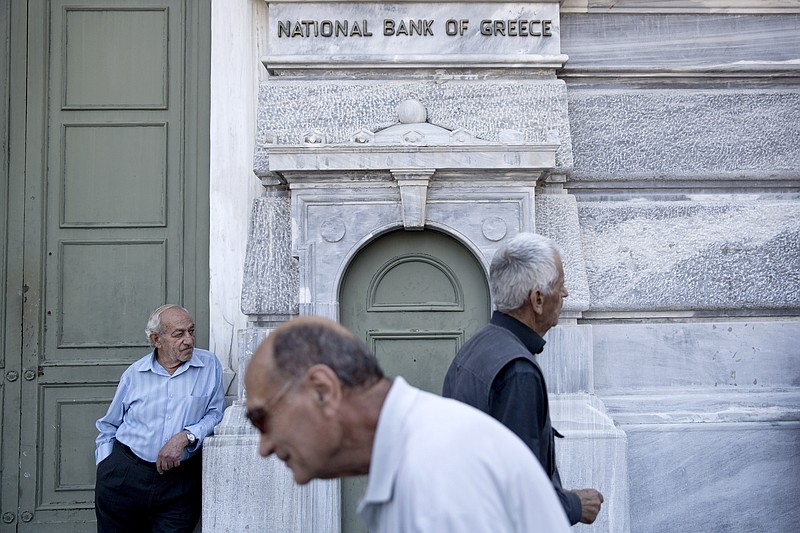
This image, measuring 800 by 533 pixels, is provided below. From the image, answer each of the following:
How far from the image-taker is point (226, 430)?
451cm

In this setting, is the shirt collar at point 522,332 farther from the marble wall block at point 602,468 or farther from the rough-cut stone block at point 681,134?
the rough-cut stone block at point 681,134

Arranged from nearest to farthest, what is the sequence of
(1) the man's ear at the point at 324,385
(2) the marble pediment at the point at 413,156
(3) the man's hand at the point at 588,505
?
(1) the man's ear at the point at 324,385 → (3) the man's hand at the point at 588,505 → (2) the marble pediment at the point at 413,156

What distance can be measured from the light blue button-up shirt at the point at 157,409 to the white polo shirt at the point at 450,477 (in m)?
3.09

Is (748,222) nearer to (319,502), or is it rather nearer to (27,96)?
(319,502)

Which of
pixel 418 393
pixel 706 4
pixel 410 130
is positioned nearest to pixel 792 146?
pixel 706 4

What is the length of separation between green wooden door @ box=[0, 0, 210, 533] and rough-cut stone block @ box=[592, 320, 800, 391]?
236 centimetres

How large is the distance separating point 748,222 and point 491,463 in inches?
162

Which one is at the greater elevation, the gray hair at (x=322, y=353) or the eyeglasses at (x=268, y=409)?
the gray hair at (x=322, y=353)

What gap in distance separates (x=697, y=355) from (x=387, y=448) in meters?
3.88

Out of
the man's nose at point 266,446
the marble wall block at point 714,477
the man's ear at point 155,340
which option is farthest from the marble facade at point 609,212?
the man's nose at point 266,446

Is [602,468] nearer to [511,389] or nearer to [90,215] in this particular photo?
[511,389]

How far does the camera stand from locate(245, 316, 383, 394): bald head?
154cm

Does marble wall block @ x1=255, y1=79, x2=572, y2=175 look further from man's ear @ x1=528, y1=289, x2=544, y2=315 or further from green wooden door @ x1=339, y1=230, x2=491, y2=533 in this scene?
man's ear @ x1=528, y1=289, x2=544, y2=315

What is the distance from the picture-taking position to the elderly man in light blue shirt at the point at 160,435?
14.2ft
